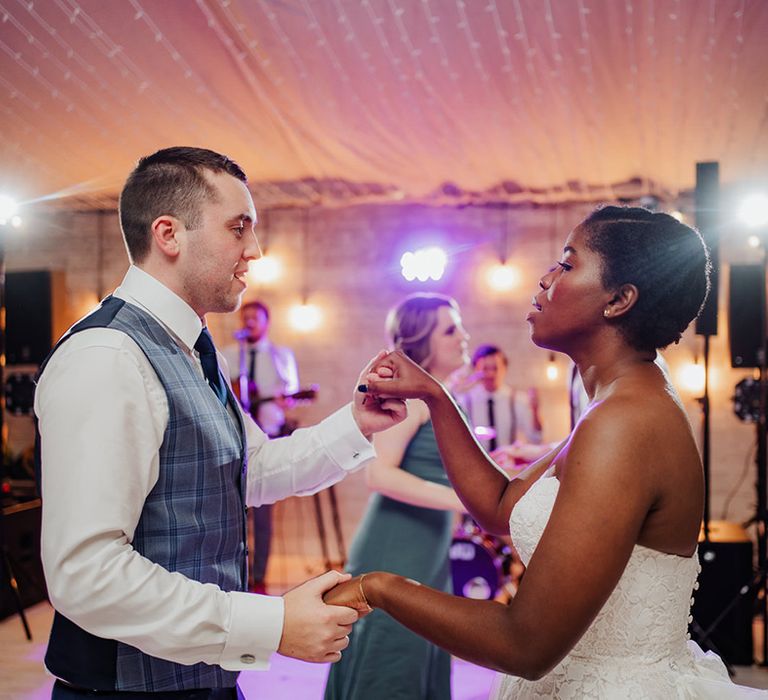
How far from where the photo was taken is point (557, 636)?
52.7 inches

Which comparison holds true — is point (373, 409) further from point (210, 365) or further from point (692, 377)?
point (692, 377)

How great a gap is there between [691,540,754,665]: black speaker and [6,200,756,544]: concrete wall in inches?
107

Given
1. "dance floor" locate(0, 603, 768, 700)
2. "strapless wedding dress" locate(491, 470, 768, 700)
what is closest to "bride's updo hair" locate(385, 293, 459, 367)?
"strapless wedding dress" locate(491, 470, 768, 700)

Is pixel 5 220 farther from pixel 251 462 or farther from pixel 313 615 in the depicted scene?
pixel 313 615

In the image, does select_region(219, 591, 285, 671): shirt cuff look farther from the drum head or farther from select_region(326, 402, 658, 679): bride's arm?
the drum head

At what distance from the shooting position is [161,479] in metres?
1.44

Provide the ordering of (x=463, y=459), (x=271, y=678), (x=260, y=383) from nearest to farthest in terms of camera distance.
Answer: (x=463, y=459)
(x=271, y=678)
(x=260, y=383)

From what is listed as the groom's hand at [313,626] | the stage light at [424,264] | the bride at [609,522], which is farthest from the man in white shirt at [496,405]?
the groom's hand at [313,626]

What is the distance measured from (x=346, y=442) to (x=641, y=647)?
0.85 metres

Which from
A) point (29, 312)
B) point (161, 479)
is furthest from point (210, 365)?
point (29, 312)

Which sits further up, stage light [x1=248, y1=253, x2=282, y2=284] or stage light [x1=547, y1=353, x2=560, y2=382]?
stage light [x1=248, y1=253, x2=282, y2=284]

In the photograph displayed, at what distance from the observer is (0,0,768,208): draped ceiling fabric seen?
3514 millimetres

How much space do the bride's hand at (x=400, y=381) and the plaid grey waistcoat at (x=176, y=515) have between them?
50 cm

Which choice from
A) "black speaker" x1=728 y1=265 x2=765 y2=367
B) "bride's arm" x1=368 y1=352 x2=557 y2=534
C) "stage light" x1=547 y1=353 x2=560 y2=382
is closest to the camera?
"bride's arm" x1=368 y1=352 x2=557 y2=534
